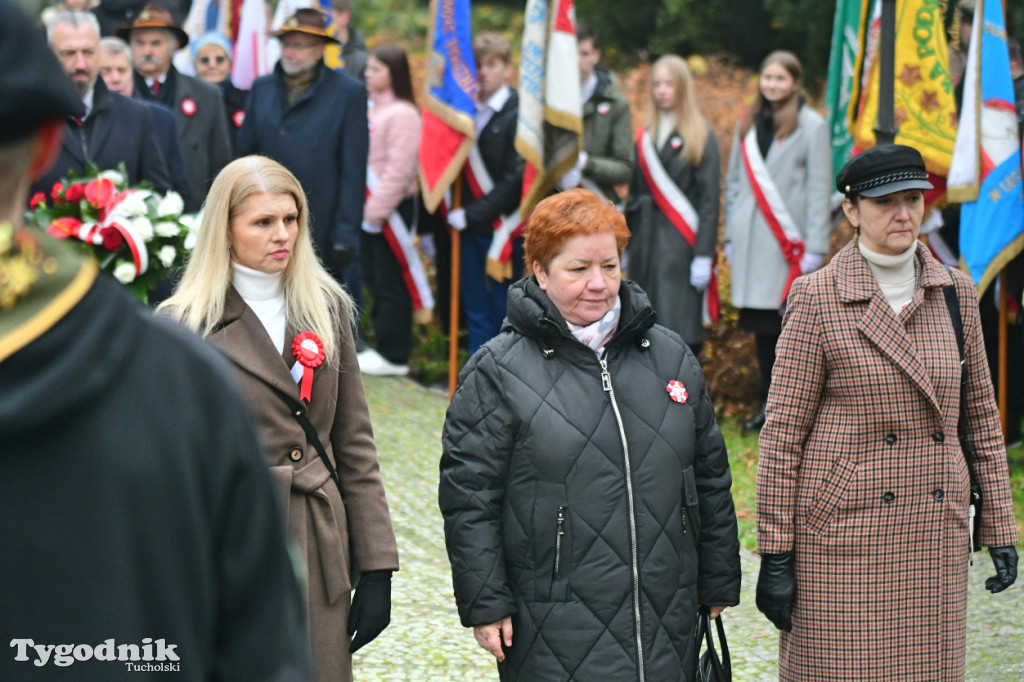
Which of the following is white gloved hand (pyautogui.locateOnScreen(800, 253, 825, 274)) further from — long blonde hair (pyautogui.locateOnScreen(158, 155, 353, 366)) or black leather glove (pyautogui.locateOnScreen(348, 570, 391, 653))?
black leather glove (pyautogui.locateOnScreen(348, 570, 391, 653))

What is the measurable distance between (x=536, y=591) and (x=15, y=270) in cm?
279

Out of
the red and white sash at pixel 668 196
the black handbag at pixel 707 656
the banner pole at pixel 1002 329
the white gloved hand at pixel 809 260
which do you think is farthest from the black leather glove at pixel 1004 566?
the red and white sash at pixel 668 196

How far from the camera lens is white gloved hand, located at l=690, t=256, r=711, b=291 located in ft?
32.9

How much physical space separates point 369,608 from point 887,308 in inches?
76.1

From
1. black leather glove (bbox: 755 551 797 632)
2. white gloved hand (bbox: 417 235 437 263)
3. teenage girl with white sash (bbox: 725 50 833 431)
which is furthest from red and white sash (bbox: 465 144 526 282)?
black leather glove (bbox: 755 551 797 632)

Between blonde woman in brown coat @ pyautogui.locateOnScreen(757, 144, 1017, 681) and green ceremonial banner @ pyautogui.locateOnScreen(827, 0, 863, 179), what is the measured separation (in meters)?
5.19

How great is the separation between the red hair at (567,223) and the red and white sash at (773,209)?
5.61 m

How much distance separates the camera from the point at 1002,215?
895 centimetres

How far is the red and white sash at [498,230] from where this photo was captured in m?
10.1

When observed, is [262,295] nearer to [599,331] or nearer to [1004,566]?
[599,331]

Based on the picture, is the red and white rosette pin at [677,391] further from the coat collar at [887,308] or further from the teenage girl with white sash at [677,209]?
the teenage girl with white sash at [677,209]

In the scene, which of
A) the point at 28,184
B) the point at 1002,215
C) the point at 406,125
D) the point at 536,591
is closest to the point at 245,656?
the point at 28,184

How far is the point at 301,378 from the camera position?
407cm

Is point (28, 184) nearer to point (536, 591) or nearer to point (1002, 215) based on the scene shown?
point (536, 591)
